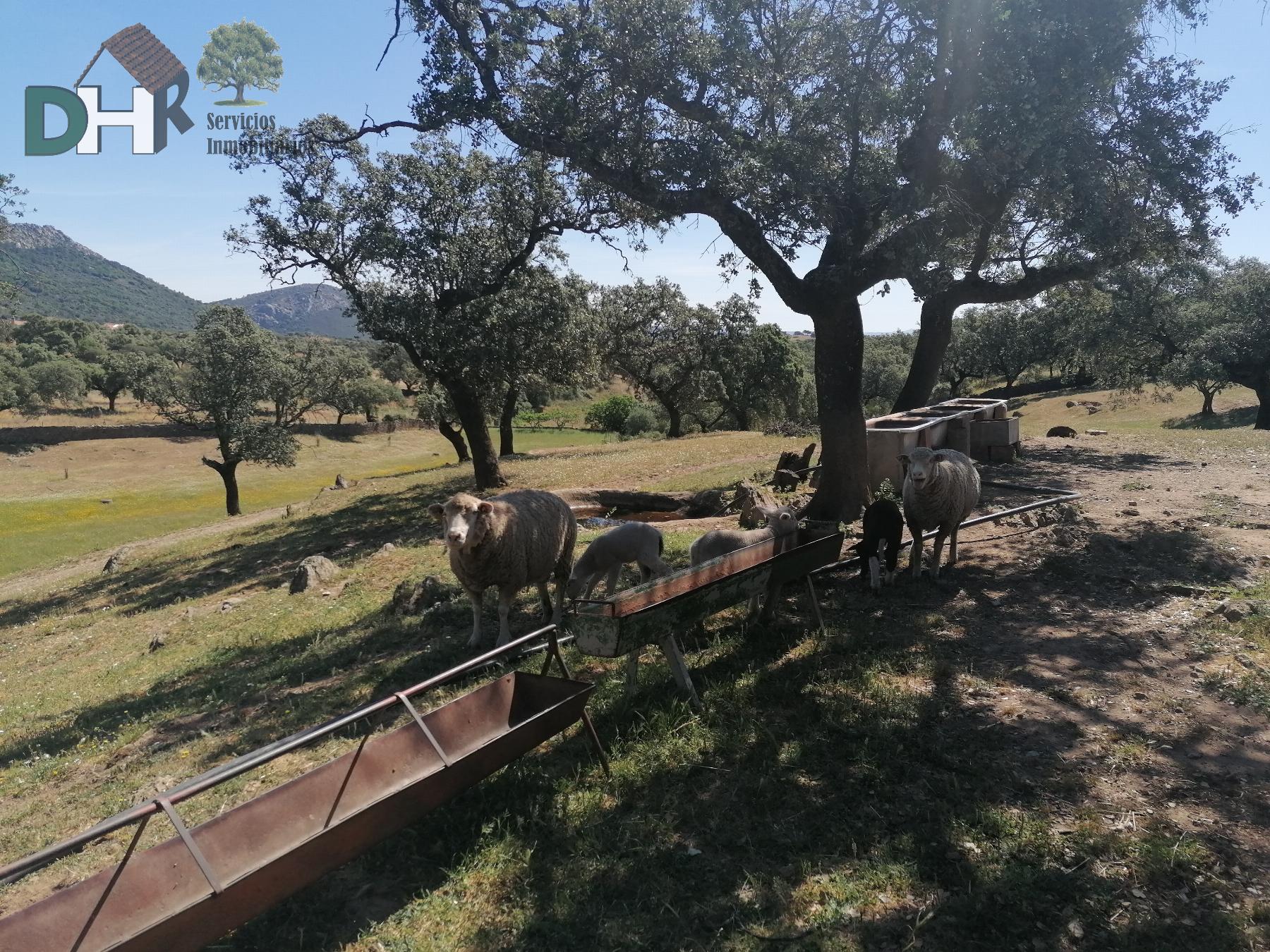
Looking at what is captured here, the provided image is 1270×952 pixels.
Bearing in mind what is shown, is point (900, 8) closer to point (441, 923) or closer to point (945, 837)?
point (945, 837)

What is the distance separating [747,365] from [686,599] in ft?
138

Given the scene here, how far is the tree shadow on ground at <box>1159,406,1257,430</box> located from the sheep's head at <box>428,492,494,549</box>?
39.3 m

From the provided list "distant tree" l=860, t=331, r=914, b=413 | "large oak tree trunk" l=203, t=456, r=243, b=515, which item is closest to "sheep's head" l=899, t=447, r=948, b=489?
"large oak tree trunk" l=203, t=456, r=243, b=515

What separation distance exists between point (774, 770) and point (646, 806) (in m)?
1.07

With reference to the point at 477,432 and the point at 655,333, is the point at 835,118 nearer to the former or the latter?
the point at 477,432

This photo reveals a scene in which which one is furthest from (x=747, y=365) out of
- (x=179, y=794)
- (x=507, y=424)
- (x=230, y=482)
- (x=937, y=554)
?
(x=179, y=794)

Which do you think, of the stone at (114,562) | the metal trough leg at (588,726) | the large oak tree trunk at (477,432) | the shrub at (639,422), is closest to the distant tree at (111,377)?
the shrub at (639,422)

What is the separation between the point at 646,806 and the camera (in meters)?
5.34

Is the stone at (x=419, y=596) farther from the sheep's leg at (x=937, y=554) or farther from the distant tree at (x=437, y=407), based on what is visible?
the distant tree at (x=437, y=407)

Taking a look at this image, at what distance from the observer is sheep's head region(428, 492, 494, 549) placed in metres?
7.55

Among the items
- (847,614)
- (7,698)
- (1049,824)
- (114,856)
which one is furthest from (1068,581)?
(7,698)

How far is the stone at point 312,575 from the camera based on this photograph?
44.5 feet

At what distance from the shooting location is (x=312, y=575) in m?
13.7

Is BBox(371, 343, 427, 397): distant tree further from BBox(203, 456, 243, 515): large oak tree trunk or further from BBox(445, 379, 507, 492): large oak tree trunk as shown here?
BBox(203, 456, 243, 515): large oak tree trunk
